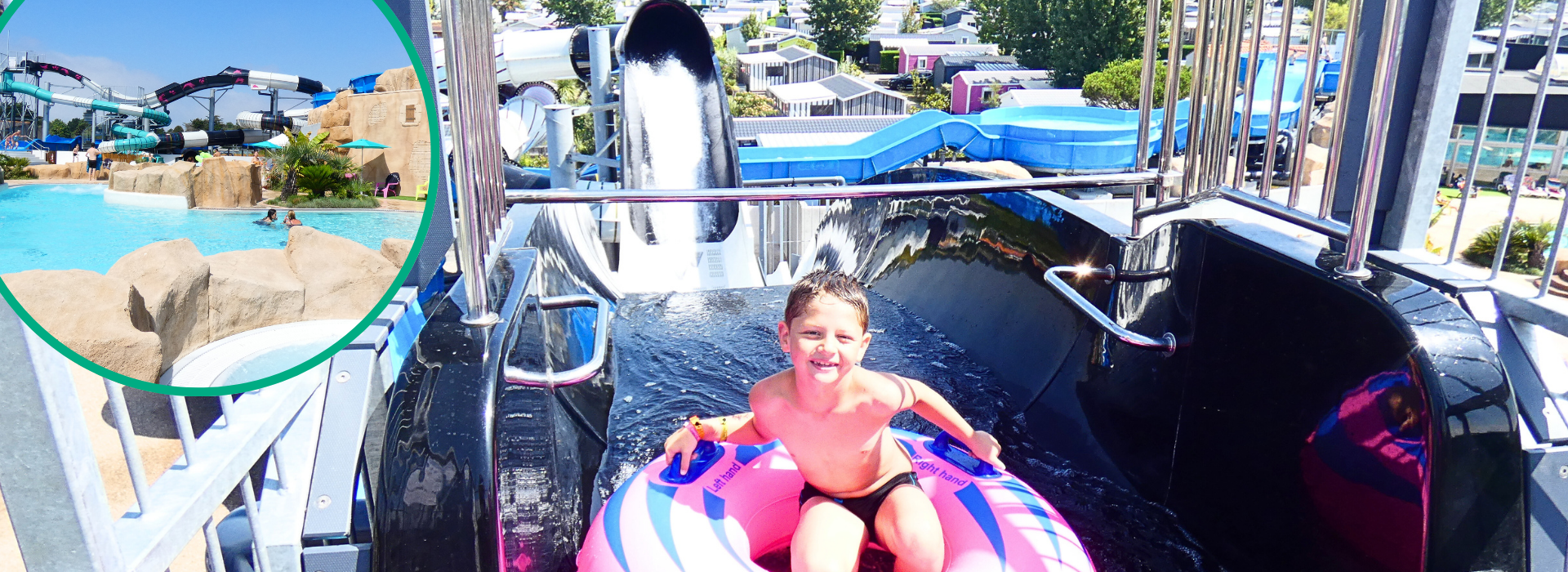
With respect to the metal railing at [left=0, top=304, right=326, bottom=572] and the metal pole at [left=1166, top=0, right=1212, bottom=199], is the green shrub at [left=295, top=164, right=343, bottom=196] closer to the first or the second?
the metal railing at [left=0, top=304, right=326, bottom=572]

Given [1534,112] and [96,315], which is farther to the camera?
[1534,112]

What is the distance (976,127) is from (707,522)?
13545mm

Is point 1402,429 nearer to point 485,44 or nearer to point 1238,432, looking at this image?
point 1238,432

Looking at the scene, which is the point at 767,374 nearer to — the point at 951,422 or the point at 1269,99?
the point at 951,422

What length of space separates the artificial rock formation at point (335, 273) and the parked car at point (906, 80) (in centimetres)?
3686

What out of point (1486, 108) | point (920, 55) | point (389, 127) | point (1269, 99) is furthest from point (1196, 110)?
point (920, 55)

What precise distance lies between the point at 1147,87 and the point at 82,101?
107 inches

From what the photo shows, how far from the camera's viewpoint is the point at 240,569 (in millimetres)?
1623

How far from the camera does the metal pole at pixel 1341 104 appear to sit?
2053 millimetres

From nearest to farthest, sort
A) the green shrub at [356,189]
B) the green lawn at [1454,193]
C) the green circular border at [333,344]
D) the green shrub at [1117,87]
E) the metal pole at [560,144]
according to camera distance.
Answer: the green circular border at [333,344], the green shrub at [356,189], the metal pole at [560,144], the green lawn at [1454,193], the green shrub at [1117,87]

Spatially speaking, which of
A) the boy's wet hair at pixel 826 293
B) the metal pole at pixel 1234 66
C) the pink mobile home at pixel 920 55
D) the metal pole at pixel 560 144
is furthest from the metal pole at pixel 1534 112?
the pink mobile home at pixel 920 55

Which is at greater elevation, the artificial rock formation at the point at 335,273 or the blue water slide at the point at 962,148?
the artificial rock formation at the point at 335,273

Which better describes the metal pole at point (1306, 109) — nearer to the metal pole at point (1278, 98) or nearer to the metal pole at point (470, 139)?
the metal pole at point (1278, 98)

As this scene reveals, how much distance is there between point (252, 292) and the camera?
1.55 metres
